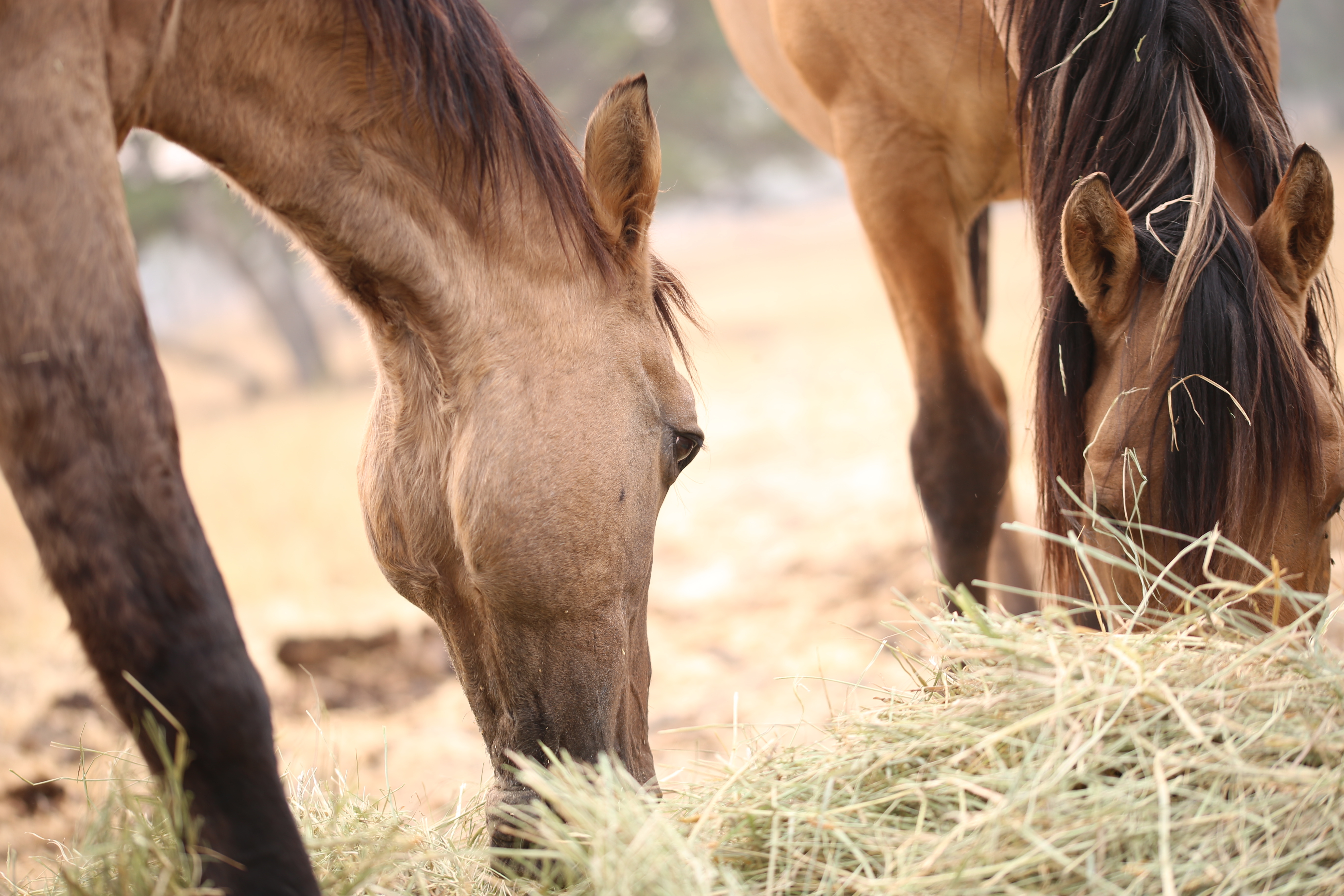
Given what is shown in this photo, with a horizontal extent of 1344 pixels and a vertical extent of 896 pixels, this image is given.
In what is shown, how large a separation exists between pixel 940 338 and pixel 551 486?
4.83ft

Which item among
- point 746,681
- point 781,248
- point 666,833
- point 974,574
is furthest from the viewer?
point 781,248

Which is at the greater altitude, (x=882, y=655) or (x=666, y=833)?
(x=666, y=833)

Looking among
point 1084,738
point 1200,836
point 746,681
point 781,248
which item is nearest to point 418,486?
point 1084,738

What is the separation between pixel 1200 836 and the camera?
1201 millimetres

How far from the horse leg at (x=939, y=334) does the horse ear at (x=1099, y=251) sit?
2.85 feet

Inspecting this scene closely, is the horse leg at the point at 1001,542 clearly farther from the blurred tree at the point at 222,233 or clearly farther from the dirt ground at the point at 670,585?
the blurred tree at the point at 222,233

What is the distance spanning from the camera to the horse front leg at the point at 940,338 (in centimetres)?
259

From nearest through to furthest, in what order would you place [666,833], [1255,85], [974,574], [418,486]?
[666,833] < [418,486] < [1255,85] < [974,574]

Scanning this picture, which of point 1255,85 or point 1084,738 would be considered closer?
point 1084,738

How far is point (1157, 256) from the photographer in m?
1.65

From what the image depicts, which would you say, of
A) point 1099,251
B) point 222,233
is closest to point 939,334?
point 1099,251

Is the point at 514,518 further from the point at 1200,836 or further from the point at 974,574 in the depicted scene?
the point at 974,574

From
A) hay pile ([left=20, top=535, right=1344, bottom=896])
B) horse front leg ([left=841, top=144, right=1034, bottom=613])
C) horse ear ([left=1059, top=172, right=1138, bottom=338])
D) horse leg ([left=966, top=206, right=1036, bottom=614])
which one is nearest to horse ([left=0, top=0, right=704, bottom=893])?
hay pile ([left=20, top=535, right=1344, bottom=896])

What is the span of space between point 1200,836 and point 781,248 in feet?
92.0
